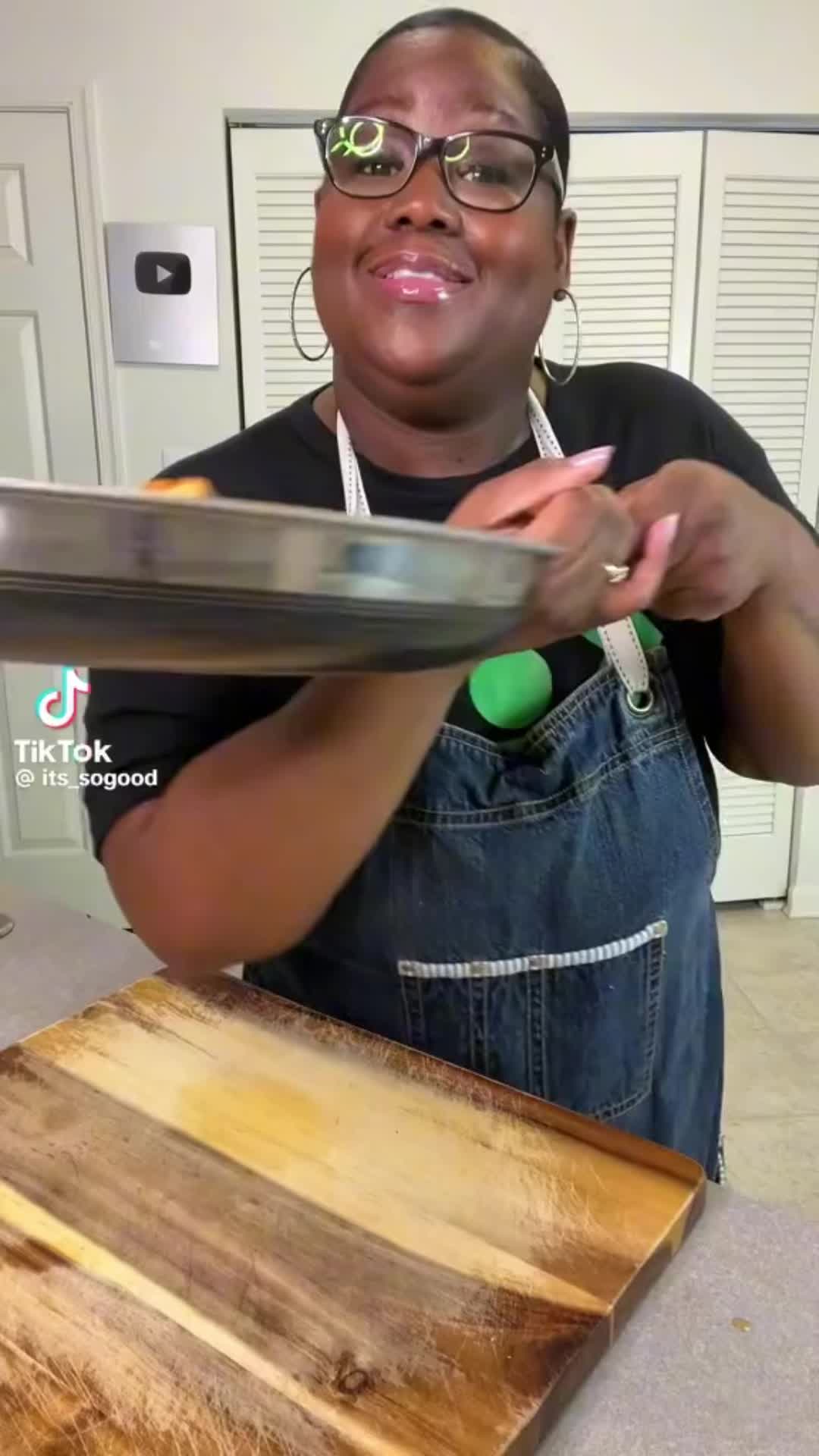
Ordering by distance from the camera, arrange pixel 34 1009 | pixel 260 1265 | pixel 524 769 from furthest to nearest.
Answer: pixel 34 1009 → pixel 524 769 → pixel 260 1265

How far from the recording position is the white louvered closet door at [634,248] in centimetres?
180

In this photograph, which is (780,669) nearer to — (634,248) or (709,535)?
(709,535)


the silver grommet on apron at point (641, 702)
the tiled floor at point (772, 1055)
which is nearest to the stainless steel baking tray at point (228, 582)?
the silver grommet on apron at point (641, 702)

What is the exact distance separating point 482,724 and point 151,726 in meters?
0.20

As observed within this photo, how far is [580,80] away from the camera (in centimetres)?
176

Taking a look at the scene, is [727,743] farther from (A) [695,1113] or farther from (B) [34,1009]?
(B) [34,1009]

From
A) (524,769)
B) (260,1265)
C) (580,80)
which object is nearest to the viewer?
(260,1265)

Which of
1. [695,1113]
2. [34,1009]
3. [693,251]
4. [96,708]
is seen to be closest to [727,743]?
[695,1113]

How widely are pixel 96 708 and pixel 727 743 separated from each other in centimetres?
38

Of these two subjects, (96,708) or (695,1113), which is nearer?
(96,708)

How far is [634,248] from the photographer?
1.84 m

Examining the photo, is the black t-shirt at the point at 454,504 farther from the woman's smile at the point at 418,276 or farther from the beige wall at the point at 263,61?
the beige wall at the point at 263,61

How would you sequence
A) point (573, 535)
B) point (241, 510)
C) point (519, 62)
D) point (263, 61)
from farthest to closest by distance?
point (263, 61)
point (519, 62)
point (573, 535)
point (241, 510)

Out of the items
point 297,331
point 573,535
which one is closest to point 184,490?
point 573,535
